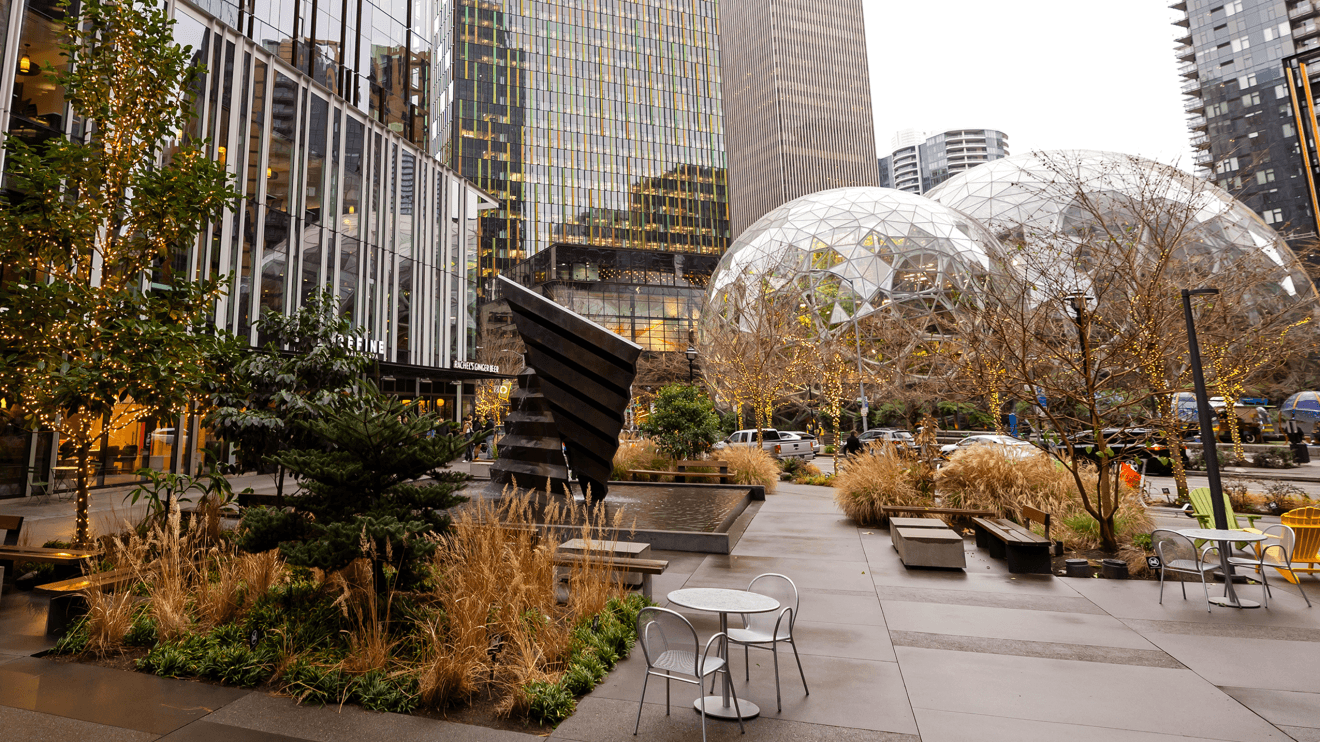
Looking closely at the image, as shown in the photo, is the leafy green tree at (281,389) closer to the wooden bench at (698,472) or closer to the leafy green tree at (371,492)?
the leafy green tree at (371,492)

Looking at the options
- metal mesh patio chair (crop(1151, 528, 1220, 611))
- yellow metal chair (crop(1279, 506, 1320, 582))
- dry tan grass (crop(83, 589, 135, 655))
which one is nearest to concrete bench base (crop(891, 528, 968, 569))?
metal mesh patio chair (crop(1151, 528, 1220, 611))

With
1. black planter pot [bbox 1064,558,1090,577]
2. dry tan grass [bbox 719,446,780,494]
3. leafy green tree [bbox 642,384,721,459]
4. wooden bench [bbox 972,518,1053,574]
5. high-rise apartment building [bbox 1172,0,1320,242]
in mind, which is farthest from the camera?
high-rise apartment building [bbox 1172,0,1320,242]

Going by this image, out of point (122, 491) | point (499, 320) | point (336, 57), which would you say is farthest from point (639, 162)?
point (122, 491)

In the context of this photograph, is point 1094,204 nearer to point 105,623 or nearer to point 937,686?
point 937,686

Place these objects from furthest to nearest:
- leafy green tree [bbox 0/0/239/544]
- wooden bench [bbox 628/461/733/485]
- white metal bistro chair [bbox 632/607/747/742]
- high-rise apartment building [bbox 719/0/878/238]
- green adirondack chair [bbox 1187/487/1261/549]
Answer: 1. high-rise apartment building [bbox 719/0/878/238]
2. wooden bench [bbox 628/461/733/485]
3. green adirondack chair [bbox 1187/487/1261/549]
4. leafy green tree [bbox 0/0/239/544]
5. white metal bistro chair [bbox 632/607/747/742]

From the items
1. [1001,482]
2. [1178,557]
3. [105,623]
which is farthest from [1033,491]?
[105,623]

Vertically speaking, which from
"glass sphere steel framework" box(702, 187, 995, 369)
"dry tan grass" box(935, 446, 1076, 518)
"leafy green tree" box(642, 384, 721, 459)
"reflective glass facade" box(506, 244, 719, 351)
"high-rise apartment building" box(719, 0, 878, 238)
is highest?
"high-rise apartment building" box(719, 0, 878, 238)

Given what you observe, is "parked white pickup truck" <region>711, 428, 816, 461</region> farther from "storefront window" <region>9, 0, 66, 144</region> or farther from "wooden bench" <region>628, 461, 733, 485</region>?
"storefront window" <region>9, 0, 66, 144</region>

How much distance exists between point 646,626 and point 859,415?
45.9 meters

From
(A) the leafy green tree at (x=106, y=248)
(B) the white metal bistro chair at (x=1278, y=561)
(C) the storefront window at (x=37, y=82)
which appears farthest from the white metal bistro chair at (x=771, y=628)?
(C) the storefront window at (x=37, y=82)

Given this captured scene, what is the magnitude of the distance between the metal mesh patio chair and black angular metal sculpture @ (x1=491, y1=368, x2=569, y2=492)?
8.68m

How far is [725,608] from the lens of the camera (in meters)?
4.07

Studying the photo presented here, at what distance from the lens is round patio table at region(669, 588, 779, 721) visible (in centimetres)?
402

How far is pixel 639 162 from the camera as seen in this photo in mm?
102500
